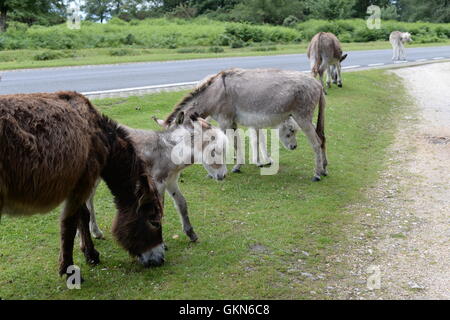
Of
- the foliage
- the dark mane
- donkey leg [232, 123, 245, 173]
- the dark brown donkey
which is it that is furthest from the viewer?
the foliage

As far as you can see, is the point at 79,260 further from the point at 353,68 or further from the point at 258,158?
the point at 353,68

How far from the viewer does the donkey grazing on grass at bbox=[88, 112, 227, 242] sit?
18.9 ft

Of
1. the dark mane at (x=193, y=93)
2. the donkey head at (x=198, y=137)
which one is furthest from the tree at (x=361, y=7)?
the donkey head at (x=198, y=137)

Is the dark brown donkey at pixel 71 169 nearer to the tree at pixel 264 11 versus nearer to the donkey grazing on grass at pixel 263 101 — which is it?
the donkey grazing on grass at pixel 263 101

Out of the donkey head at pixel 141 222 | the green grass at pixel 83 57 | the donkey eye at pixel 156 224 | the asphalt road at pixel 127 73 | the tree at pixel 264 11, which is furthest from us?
the tree at pixel 264 11

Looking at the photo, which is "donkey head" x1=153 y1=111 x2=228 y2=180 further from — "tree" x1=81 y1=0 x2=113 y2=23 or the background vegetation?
"tree" x1=81 y1=0 x2=113 y2=23

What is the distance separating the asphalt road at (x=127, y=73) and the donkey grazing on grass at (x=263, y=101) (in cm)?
518

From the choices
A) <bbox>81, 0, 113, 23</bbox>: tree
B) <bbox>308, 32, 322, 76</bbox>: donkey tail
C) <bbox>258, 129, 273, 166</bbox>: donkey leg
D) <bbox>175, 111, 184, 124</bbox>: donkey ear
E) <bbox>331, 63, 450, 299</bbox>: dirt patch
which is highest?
<bbox>81, 0, 113, 23</bbox>: tree

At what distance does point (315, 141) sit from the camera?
8.15 meters

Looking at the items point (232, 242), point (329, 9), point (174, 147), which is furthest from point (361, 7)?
point (232, 242)

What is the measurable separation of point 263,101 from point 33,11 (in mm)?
24377

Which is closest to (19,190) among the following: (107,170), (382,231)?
(107,170)

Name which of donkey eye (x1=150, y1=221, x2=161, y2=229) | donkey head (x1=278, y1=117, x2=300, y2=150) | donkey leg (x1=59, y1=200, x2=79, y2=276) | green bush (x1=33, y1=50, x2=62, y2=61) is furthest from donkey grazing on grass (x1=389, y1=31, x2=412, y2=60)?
donkey leg (x1=59, y1=200, x2=79, y2=276)

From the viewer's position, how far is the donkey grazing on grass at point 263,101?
8.01 meters
